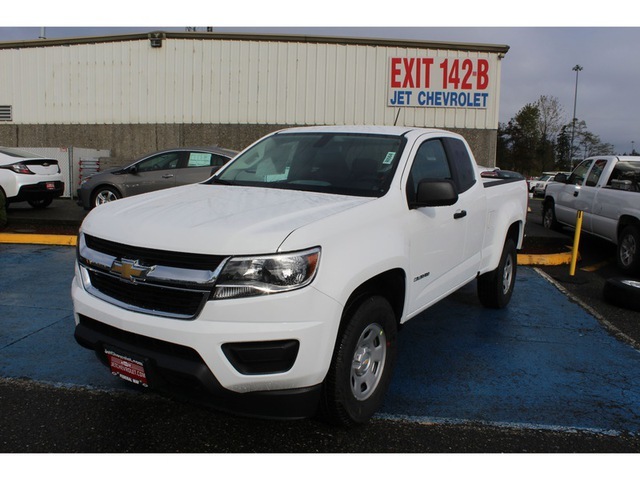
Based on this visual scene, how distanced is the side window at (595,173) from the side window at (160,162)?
315 inches

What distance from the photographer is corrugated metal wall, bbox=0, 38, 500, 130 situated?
18.1 metres

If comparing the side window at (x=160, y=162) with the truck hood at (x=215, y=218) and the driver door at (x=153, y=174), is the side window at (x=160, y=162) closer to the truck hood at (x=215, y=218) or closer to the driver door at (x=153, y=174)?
the driver door at (x=153, y=174)

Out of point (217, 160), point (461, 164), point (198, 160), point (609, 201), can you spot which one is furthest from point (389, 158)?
point (198, 160)

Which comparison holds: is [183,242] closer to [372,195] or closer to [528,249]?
[372,195]

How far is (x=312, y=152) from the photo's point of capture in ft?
13.3

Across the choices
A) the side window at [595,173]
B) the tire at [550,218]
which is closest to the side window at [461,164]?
the side window at [595,173]

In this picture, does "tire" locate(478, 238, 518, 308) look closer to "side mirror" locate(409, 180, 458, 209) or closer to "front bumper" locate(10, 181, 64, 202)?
"side mirror" locate(409, 180, 458, 209)

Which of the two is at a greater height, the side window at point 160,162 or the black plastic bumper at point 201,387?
the side window at point 160,162

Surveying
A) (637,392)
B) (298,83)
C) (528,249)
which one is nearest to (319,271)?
(637,392)

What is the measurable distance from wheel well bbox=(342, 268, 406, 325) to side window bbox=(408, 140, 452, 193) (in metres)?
0.69

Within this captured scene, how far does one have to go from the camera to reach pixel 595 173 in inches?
367

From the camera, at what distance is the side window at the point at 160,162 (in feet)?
37.8

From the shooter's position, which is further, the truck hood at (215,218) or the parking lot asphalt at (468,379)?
the parking lot asphalt at (468,379)

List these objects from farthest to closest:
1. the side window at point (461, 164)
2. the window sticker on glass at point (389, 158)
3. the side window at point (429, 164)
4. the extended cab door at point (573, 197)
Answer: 1. the extended cab door at point (573, 197)
2. the side window at point (461, 164)
3. the side window at point (429, 164)
4. the window sticker on glass at point (389, 158)
